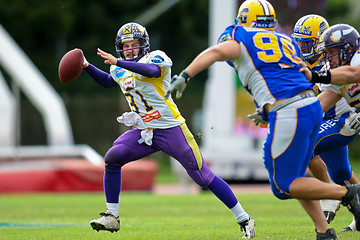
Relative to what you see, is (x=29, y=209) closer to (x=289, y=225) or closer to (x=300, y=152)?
(x=289, y=225)

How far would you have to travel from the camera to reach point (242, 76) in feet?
18.7

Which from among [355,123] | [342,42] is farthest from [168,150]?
[342,42]

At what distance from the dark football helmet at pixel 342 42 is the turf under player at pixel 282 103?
457mm

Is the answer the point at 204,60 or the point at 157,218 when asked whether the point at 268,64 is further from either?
the point at 157,218

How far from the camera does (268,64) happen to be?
554cm

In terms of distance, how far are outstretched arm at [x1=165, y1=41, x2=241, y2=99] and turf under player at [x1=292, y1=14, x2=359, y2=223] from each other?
6.02 feet

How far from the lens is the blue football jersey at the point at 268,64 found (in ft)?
18.1

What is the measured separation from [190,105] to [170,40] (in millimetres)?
4528

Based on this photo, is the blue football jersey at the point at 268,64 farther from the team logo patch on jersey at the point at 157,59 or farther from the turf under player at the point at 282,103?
the team logo patch on jersey at the point at 157,59

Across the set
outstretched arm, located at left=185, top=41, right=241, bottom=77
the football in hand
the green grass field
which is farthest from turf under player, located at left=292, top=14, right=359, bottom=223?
the football in hand

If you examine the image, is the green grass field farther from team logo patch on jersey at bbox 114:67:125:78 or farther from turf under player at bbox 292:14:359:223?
team logo patch on jersey at bbox 114:67:125:78

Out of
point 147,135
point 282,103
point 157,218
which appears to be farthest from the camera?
point 157,218

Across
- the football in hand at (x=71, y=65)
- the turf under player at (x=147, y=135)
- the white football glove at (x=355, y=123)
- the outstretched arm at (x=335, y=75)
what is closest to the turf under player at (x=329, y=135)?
the white football glove at (x=355, y=123)

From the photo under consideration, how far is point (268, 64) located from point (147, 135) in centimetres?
165
